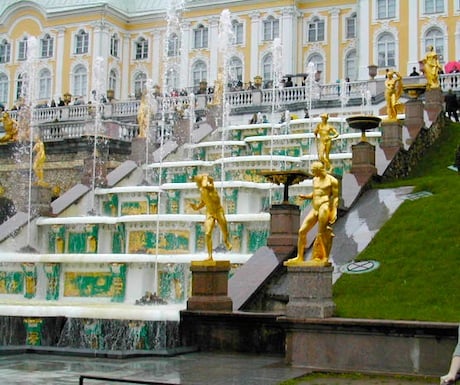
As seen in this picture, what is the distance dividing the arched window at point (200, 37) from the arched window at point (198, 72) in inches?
55.3

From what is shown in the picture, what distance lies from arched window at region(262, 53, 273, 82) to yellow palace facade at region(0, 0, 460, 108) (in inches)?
3.1

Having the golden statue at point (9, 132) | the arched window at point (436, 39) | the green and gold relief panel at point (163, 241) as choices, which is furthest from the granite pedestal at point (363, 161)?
the arched window at point (436, 39)

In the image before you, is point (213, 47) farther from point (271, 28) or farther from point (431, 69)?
point (431, 69)

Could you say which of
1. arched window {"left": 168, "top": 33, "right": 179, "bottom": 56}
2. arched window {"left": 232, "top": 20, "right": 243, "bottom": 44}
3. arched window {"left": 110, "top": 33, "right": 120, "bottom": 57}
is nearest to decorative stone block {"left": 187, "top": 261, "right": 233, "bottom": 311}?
arched window {"left": 232, "top": 20, "right": 243, "bottom": 44}

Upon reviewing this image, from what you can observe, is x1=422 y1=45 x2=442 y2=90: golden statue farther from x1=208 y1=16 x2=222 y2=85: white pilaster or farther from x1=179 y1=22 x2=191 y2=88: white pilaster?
x1=179 y1=22 x2=191 y2=88: white pilaster

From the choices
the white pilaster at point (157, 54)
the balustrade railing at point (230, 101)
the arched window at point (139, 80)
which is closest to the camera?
the balustrade railing at point (230, 101)

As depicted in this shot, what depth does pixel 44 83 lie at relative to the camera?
72.2 meters

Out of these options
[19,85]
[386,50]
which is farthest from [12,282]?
[19,85]

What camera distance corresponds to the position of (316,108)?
127 ft

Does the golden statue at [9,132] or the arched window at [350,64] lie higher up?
the arched window at [350,64]

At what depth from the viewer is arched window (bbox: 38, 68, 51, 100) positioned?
2822 inches

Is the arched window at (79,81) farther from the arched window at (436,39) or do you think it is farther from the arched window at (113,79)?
the arched window at (436,39)

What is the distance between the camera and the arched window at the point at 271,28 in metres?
65.6

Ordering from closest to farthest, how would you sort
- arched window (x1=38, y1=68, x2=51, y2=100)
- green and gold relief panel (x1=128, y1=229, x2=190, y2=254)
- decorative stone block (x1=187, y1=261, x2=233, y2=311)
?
decorative stone block (x1=187, y1=261, x2=233, y2=311), green and gold relief panel (x1=128, y1=229, x2=190, y2=254), arched window (x1=38, y1=68, x2=51, y2=100)
